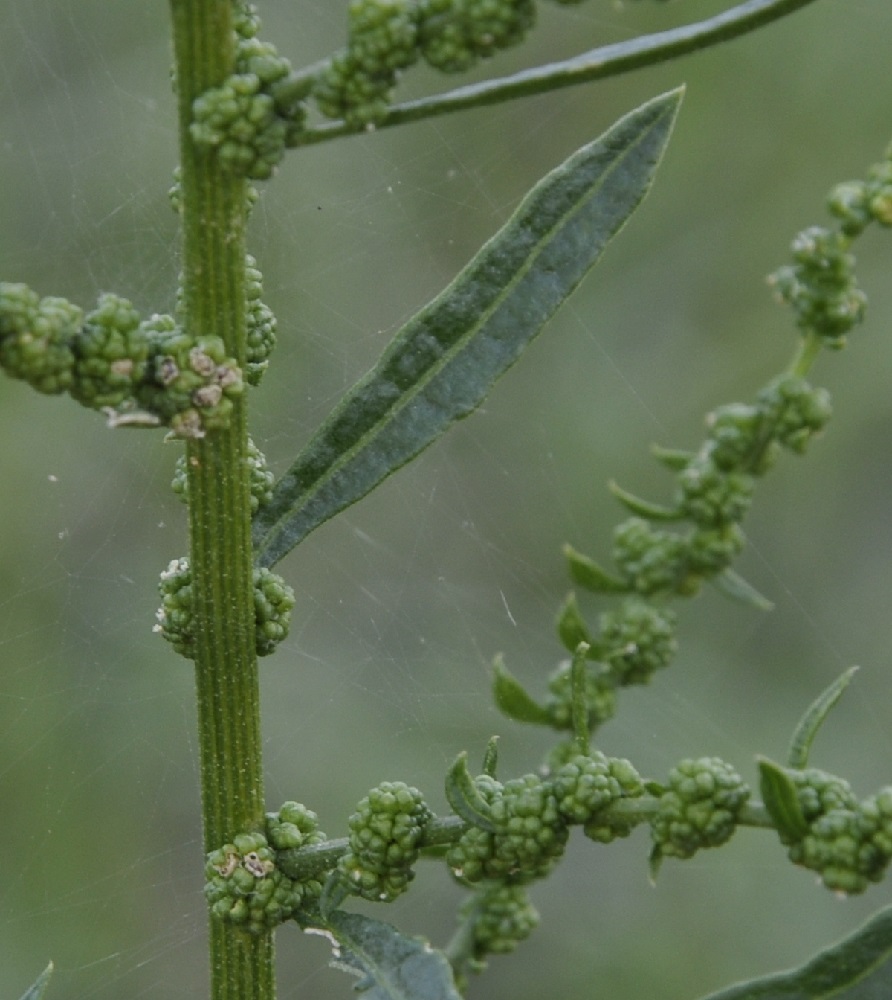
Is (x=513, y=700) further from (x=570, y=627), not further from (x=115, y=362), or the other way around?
(x=115, y=362)

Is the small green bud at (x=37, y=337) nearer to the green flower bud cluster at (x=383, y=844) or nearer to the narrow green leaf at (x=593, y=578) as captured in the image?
the green flower bud cluster at (x=383, y=844)

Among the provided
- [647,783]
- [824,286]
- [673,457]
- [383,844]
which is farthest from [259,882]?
[824,286]

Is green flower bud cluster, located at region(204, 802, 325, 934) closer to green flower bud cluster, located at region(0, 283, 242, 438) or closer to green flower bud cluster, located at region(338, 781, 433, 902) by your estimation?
green flower bud cluster, located at region(338, 781, 433, 902)

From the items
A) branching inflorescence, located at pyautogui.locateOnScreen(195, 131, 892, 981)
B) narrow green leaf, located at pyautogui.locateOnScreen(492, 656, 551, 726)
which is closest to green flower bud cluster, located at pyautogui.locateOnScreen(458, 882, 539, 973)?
branching inflorescence, located at pyautogui.locateOnScreen(195, 131, 892, 981)

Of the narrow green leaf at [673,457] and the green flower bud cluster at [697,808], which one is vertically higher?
the narrow green leaf at [673,457]

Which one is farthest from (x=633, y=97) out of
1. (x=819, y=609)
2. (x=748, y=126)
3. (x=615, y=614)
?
(x=615, y=614)

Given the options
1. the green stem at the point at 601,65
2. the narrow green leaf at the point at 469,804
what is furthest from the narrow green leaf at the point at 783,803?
the green stem at the point at 601,65
